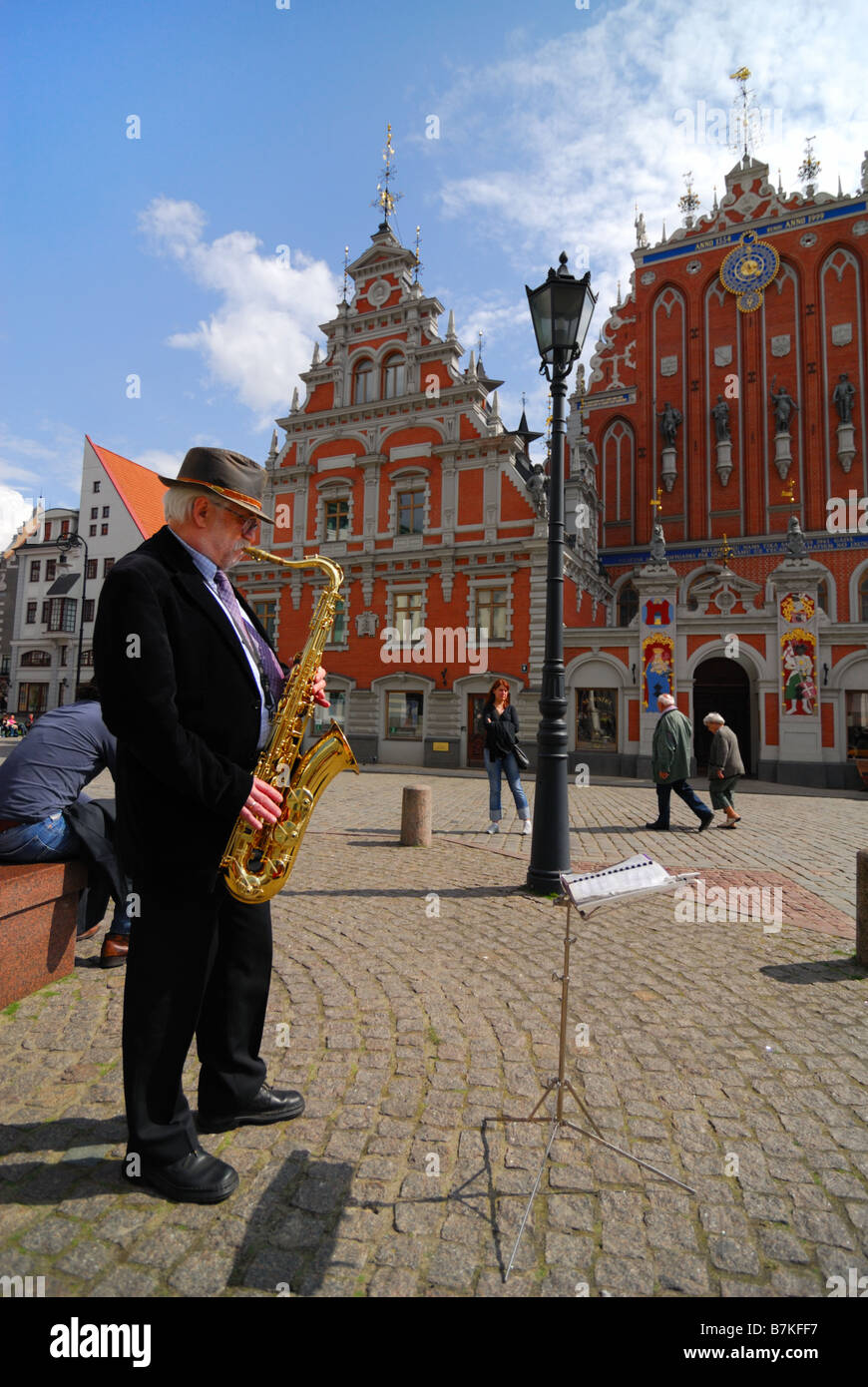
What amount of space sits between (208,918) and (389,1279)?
3.86 ft

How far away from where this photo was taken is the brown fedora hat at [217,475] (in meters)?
2.45

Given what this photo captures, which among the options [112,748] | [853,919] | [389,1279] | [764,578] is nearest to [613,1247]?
[389,1279]

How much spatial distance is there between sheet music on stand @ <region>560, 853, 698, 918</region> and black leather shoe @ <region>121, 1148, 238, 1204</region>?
1499 millimetres

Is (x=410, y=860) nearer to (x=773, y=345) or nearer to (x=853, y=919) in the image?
(x=853, y=919)

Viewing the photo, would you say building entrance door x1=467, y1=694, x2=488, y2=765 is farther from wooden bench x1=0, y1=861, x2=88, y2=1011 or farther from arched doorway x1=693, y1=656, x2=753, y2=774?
wooden bench x1=0, y1=861, x2=88, y2=1011

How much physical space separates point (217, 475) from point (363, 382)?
2440 cm

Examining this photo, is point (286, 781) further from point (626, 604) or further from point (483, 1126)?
point (626, 604)

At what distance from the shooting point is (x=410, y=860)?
298 inches

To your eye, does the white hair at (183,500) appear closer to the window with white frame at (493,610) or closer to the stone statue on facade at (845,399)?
the window with white frame at (493,610)

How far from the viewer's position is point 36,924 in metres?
3.75

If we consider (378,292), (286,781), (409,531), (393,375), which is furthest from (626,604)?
(286,781)

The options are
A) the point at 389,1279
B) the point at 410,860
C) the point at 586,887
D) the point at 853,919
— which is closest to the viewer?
the point at 389,1279

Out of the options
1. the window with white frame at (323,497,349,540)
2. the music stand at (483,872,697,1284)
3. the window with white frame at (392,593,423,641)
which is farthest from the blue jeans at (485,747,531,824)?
the window with white frame at (323,497,349,540)

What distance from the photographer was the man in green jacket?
32.0 ft
